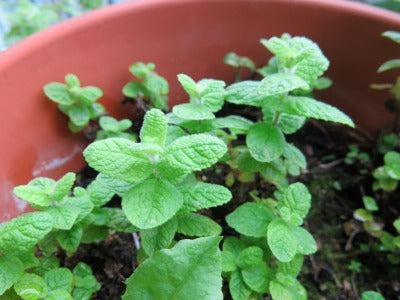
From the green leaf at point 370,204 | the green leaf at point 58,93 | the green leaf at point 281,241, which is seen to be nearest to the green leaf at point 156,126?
the green leaf at point 281,241

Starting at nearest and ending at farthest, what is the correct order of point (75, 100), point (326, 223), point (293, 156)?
point (293, 156)
point (75, 100)
point (326, 223)

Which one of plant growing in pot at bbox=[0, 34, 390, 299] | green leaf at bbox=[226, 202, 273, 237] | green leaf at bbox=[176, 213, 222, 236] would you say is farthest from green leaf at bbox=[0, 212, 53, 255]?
green leaf at bbox=[226, 202, 273, 237]

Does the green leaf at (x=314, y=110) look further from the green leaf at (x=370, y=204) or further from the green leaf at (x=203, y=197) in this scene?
the green leaf at (x=370, y=204)

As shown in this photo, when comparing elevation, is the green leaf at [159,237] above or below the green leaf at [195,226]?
above

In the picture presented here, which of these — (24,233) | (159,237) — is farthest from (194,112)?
(24,233)

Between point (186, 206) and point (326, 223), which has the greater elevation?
point (186, 206)

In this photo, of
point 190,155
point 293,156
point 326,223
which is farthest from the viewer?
point 326,223

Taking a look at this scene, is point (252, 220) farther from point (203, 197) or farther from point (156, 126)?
point (156, 126)
